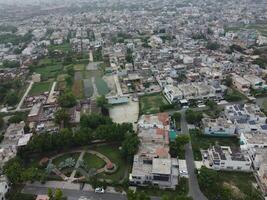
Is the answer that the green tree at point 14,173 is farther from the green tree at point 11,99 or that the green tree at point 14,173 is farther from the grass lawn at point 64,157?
the green tree at point 11,99

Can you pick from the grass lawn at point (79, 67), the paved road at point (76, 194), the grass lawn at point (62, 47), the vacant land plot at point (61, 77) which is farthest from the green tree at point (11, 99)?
the grass lawn at point (62, 47)

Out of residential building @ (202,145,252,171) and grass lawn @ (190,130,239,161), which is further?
grass lawn @ (190,130,239,161)

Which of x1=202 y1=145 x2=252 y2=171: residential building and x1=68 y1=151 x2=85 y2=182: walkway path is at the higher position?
x1=202 y1=145 x2=252 y2=171: residential building

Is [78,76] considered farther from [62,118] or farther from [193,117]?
[193,117]

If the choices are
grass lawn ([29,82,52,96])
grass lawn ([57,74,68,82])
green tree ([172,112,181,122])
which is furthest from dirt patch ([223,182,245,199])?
grass lawn ([57,74,68,82])

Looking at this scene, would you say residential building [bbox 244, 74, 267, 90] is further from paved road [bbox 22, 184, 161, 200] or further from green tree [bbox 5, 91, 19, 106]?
green tree [bbox 5, 91, 19, 106]

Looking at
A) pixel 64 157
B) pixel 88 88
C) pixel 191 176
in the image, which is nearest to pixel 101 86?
pixel 88 88
